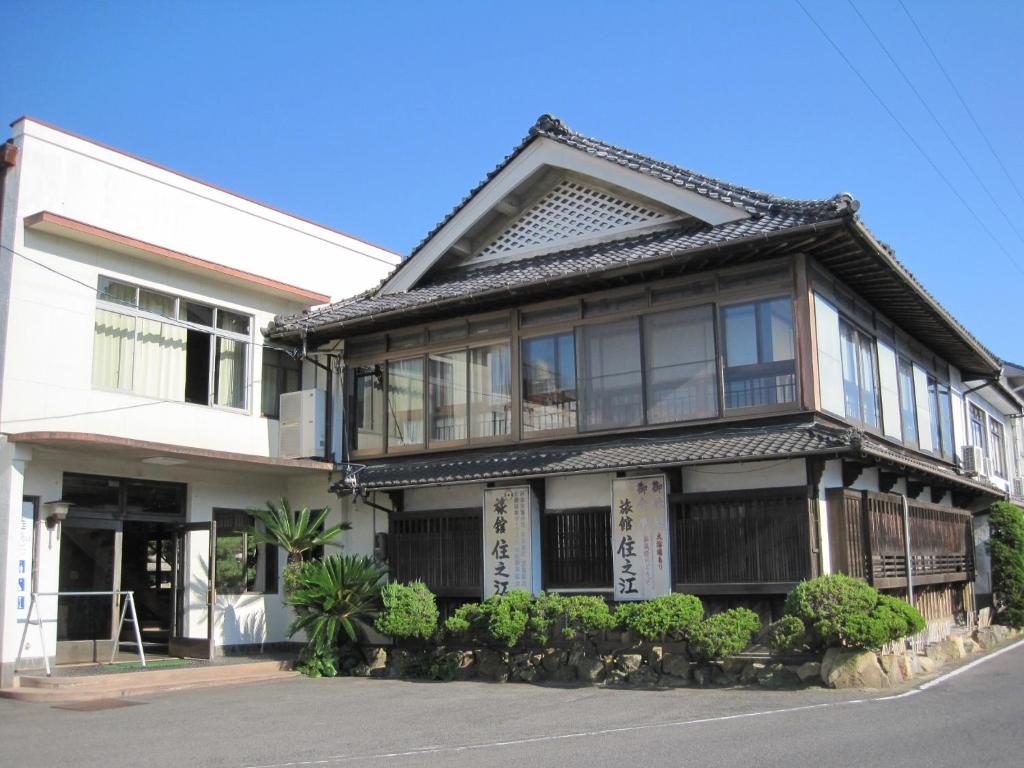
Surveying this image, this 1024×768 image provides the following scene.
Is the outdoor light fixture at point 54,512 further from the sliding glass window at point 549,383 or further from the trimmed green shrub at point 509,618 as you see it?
the sliding glass window at point 549,383

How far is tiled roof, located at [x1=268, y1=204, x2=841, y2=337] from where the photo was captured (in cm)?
1372

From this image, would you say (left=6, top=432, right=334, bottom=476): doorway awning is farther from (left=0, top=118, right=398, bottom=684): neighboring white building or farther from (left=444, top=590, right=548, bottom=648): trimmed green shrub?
(left=444, top=590, right=548, bottom=648): trimmed green shrub

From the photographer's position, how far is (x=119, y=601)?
16.0m

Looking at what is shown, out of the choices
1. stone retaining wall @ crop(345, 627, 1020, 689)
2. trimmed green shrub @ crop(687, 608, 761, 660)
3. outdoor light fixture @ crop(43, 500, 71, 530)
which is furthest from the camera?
outdoor light fixture @ crop(43, 500, 71, 530)

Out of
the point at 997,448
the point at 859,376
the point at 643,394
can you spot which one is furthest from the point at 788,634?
the point at 997,448

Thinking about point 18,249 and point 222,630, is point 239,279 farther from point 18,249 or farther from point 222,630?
point 222,630

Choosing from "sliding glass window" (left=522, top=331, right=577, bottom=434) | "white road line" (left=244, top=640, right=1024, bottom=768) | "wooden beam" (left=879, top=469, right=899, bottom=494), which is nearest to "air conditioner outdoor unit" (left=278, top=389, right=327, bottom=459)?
"sliding glass window" (left=522, top=331, right=577, bottom=434)

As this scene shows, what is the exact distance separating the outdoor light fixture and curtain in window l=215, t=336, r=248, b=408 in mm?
3471

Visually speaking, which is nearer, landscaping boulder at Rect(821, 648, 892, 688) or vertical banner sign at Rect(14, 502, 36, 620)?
landscaping boulder at Rect(821, 648, 892, 688)

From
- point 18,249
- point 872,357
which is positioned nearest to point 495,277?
point 872,357

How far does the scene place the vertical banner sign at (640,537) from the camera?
545 inches

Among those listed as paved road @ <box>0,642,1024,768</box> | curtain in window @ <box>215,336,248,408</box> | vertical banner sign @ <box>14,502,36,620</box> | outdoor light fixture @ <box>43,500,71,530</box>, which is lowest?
paved road @ <box>0,642,1024,768</box>

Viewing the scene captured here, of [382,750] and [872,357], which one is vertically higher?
[872,357]

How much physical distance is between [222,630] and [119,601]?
6.27 ft
